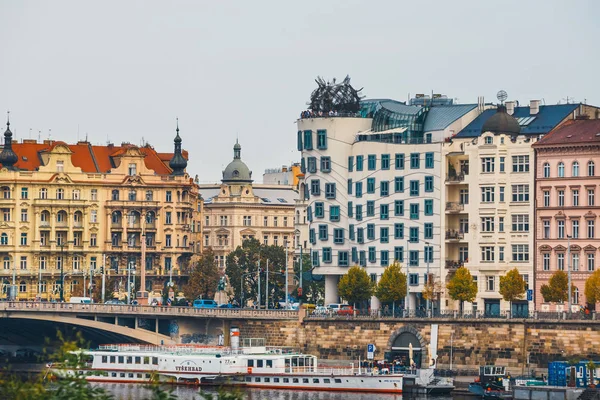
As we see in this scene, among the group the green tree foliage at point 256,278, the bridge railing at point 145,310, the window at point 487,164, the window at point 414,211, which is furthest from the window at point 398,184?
the green tree foliage at point 256,278

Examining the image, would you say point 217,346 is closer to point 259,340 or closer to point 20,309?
point 259,340

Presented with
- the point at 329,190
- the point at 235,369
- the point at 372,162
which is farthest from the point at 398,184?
the point at 235,369

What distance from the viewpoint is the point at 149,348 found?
15238cm

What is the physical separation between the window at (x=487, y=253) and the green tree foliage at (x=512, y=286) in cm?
592

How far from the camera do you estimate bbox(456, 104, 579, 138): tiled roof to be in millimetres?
157875

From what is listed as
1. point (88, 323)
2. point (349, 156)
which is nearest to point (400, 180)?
point (349, 156)

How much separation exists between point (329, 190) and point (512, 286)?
23006 millimetres

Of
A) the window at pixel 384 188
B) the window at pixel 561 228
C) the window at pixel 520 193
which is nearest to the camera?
the window at pixel 561 228

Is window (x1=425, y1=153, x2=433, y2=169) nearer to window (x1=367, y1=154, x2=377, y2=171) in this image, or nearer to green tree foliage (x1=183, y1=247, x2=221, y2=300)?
window (x1=367, y1=154, x2=377, y2=171)

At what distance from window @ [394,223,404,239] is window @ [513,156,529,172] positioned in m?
11.8

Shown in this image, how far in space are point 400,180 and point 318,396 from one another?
105ft

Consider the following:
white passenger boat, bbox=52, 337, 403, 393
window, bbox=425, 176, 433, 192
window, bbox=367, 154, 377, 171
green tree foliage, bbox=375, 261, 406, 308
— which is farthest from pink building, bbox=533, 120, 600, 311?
white passenger boat, bbox=52, 337, 403, 393

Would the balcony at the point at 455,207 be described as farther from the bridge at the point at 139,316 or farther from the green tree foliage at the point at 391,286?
the bridge at the point at 139,316

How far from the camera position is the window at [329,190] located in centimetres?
16575
